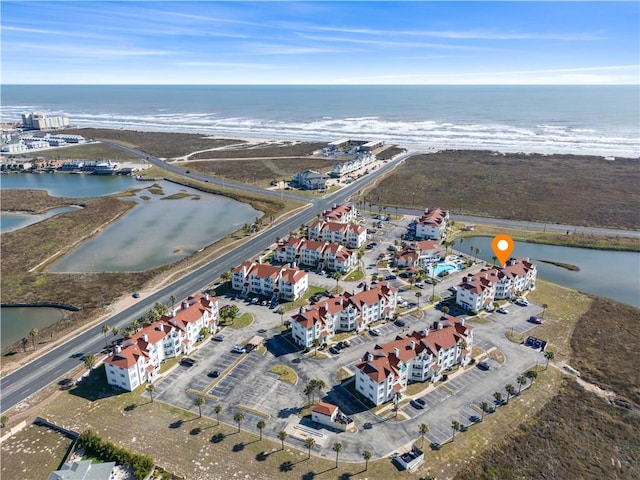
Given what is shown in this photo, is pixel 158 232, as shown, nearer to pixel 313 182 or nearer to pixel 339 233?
pixel 339 233

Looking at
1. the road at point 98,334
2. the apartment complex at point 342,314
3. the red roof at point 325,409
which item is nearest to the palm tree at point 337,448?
the red roof at point 325,409

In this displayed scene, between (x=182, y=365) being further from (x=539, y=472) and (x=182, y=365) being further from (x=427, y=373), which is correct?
(x=539, y=472)

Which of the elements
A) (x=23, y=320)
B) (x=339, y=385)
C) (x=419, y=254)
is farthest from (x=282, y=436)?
(x=419, y=254)

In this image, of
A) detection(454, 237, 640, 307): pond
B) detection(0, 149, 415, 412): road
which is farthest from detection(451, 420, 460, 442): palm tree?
detection(454, 237, 640, 307): pond

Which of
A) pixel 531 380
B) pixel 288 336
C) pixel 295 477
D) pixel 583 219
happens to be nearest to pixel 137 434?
pixel 295 477

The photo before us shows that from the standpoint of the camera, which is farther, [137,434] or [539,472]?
[137,434]

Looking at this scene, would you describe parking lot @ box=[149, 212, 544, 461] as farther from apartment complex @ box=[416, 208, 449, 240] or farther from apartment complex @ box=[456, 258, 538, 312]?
apartment complex @ box=[416, 208, 449, 240]
